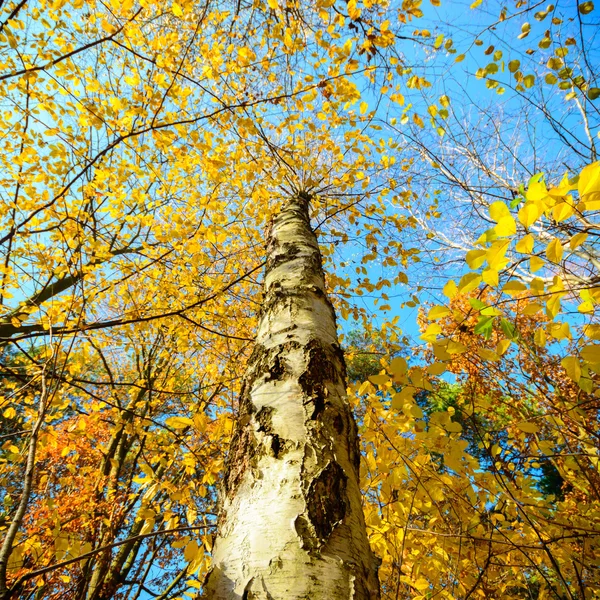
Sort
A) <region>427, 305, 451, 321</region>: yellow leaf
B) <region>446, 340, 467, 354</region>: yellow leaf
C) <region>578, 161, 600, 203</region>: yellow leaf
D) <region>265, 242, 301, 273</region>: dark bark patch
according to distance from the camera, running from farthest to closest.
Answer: <region>265, 242, 301, 273</region>: dark bark patch < <region>446, 340, 467, 354</region>: yellow leaf < <region>427, 305, 451, 321</region>: yellow leaf < <region>578, 161, 600, 203</region>: yellow leaf

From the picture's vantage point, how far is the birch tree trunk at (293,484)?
2.14 feet

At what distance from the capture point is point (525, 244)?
833mm

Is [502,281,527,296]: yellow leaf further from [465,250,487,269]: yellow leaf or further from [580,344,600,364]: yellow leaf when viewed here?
[580,344,600,364]: yellow leaf

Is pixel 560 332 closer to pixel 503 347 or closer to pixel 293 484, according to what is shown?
pixel 503 347


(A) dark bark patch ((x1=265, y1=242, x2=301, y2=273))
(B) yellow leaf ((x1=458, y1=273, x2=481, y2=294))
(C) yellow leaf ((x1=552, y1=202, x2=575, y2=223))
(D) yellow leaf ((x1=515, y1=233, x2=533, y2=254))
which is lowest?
(B) yellow leaf ((x1=458, y1=273, x2=481, y2=294))

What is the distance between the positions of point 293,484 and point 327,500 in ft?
0.28

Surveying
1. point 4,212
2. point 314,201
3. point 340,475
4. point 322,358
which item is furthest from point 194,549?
point 314,201

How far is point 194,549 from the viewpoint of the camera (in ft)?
3.76

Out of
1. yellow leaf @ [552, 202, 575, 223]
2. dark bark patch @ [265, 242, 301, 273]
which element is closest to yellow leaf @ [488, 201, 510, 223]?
yellow leaf @ [552, 202, 575, 223]

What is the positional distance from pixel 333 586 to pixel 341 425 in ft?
1.37

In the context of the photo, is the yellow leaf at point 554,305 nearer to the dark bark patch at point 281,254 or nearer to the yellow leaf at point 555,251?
the yellow leaf at point 555,251

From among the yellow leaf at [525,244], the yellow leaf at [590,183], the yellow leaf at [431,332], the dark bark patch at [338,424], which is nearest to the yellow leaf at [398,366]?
the yellow leaf at [431,332]

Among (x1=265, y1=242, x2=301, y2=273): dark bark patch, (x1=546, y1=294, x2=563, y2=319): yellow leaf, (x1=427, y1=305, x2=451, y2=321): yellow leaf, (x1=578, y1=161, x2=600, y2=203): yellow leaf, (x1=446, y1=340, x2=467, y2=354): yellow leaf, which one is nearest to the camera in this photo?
(x1=578, y1=161, x2=600, y2=203): yellow leaf

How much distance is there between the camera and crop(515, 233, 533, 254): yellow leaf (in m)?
0.82
